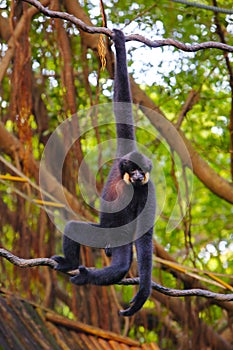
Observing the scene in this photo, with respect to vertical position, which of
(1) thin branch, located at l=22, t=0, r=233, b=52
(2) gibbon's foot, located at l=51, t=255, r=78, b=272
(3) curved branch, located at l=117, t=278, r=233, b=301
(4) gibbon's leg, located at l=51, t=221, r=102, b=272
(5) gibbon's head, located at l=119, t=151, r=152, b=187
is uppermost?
(1) thin branch, located at l=22, t=0, r=233, b=52

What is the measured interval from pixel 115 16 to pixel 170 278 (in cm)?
305

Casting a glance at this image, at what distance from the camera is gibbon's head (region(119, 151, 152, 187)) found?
494 cm

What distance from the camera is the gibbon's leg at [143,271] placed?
15.3ft

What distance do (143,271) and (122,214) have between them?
19.6 inches

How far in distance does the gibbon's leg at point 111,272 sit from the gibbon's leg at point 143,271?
158 millimetres

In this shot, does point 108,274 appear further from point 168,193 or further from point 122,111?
point 168,193

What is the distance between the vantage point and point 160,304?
8.92 m

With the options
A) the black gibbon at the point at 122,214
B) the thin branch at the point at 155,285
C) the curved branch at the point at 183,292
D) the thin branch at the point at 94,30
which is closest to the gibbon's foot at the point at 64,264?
the black gibbon at the point at 122,214

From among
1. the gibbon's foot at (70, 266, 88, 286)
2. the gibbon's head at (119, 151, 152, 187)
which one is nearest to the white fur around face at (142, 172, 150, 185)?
the gibbon's head at (119, 151, 152, 187)

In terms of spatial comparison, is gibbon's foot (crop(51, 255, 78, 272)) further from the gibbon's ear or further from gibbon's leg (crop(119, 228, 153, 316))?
the gibbon's ear

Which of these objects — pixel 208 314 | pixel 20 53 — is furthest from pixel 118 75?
pixel 208 314

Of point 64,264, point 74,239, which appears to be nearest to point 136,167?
point 74,239

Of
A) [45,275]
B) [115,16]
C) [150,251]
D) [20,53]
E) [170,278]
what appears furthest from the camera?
[170,278]

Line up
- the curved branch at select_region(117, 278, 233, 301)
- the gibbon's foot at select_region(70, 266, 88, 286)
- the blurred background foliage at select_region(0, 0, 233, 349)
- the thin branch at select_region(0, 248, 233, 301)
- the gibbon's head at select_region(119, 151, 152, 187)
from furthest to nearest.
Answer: the blurred background foliage at select_region(0, 0, 233, 349) → the gibbon's head at select_region(119, 151, 152, 187) → the gibbon's foot at select_region(70, 266, 88, 286) → the curved branch at select_region(117, 278, 233, 301) → the thin branch at select_region(0, 248, 233, 301)
